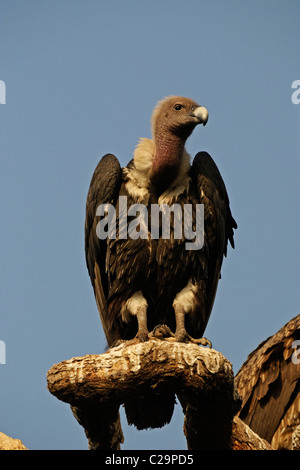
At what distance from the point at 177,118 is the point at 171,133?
0.61 ft

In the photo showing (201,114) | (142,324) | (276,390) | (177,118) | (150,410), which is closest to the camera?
(150,410)

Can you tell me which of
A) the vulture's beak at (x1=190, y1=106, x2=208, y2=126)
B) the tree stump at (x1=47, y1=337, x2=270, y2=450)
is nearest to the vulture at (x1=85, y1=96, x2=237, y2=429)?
the vulture's beak at (x1=190, y1=106, x2=208, y2=126)

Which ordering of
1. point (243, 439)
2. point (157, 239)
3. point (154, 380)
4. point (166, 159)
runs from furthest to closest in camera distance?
point (166, 159) → point (157, 239) → point (243, 439) → point (154, 380)

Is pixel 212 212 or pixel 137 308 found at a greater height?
pixel 212 212

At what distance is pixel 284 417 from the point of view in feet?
31.5

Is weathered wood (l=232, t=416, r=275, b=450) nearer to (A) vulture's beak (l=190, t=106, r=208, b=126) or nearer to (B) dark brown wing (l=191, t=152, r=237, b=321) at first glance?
(B) dark brown wing (l=191, t=152, r=237, b=321)

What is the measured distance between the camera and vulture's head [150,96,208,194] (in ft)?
28.8

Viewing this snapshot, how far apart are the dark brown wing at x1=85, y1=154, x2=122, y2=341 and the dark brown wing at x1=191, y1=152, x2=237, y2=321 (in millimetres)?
917

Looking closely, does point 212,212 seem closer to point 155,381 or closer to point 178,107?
point 178,107

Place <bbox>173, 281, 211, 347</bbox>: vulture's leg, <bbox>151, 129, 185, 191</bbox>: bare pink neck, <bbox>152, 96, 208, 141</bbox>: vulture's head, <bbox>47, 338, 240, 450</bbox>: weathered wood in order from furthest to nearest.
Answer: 1. <bbox>152, 96, 208, 141</bbox>: vulture's head
2. <bbox>151, 129, 185, 191</bbox>: bare pink neck
3. <bbox>173, 281, 211, 347</bbox>: vulture's leg
4. <bbox>47, 338, 240, 450</bbox>: weathered wood

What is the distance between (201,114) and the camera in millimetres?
8758

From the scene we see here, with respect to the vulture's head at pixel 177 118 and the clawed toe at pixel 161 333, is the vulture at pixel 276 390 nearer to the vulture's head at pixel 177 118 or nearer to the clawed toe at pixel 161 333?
the clawed toe at pixel 161 333

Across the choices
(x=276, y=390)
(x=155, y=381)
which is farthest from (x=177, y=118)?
(x=155, y=381)
